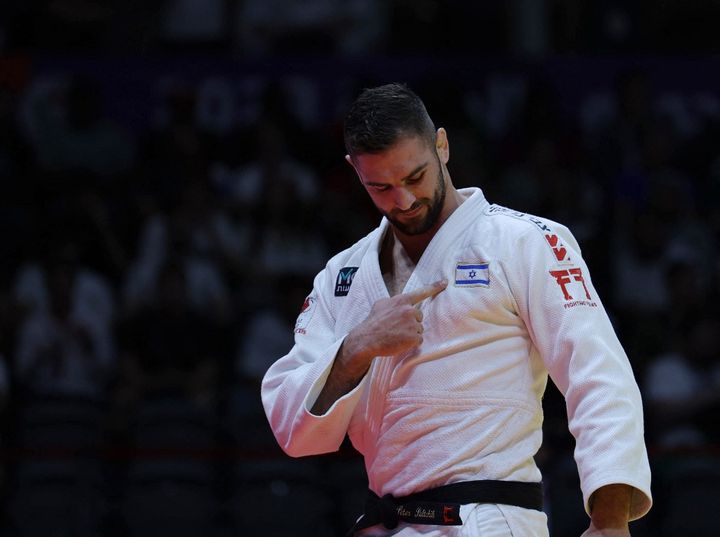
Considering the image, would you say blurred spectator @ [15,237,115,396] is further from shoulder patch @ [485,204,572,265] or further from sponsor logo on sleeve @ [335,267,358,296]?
shoulder patch @ [485,204,572,265]

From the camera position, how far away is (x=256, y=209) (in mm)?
9281

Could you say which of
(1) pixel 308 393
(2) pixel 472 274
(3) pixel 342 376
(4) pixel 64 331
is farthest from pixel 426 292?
(4) pixel 64 331

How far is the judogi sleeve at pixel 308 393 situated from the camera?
12.0ft

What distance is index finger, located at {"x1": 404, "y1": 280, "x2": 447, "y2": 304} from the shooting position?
11.8 ft

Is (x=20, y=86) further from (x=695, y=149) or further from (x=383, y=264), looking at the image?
(x=383, y=264)

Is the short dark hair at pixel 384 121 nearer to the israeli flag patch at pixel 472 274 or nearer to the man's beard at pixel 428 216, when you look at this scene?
the man's beard at pixel 428 216

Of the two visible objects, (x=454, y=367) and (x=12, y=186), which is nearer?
(x=454, y=367)

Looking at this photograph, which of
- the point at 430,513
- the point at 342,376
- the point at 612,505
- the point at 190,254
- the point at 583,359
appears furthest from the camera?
the point at 190,254

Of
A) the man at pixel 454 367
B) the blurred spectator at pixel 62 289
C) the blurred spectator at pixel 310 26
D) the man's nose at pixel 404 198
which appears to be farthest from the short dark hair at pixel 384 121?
the blurred spectator at pixel 310 26

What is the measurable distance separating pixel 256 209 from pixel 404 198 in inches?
225

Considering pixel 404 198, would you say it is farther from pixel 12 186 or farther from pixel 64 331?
pixel 12 186

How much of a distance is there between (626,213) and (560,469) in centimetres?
304

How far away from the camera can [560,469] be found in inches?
279

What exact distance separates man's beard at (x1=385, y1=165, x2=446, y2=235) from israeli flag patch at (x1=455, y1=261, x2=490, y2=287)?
0.59 ft
